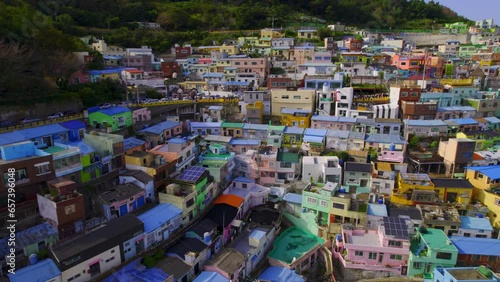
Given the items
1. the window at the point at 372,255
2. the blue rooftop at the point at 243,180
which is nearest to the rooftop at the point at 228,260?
the window at the point at 372,255

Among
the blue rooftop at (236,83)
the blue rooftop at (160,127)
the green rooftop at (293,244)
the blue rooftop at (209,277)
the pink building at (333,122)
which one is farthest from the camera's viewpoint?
the blue rooftop at (236,83)

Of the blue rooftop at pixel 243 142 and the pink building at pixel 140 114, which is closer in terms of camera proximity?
the blue rooftop at pixel 243 142

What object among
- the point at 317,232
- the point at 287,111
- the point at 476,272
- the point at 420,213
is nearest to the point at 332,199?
the point at 317,232

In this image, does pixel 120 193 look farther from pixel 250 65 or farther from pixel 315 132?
pixel 250 65

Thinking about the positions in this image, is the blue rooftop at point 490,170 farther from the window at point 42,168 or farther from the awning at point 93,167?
the window at point 42,168

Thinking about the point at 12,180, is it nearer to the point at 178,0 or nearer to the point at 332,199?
the point at 332,199
